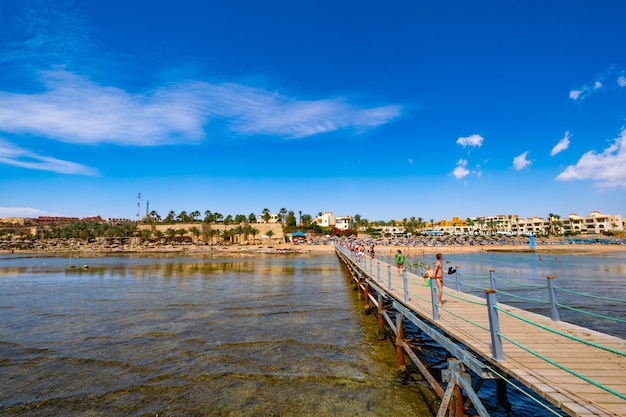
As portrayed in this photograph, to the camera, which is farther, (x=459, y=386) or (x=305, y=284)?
(x=305, y=284)

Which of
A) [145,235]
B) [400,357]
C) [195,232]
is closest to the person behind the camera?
[400,357]

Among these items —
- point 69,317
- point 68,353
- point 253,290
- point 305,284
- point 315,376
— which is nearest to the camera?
point 315,376

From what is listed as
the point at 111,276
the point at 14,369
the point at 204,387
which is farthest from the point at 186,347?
the point at 111,276

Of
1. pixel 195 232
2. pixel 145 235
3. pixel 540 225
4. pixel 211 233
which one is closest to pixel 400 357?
pixel 211 233

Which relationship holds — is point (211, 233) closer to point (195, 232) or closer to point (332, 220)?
point (195, 232)

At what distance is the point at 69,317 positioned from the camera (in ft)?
57.3

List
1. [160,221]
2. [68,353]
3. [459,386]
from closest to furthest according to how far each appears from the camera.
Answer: [459,386] → [68,353] → [160,221]

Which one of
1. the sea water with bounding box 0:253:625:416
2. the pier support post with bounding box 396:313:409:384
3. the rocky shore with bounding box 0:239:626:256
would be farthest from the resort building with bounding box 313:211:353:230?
the pier support post with bounding box 396:313:409:384

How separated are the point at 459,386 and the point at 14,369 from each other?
13.5 m

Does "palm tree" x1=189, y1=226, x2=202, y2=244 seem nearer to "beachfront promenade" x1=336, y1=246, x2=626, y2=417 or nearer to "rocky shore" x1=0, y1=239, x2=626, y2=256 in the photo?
"rocky shore" x1=0, y1=239, x2=626, y2=256

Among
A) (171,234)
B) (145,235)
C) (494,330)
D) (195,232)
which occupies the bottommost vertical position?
(494,330)

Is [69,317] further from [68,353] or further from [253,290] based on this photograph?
[253,290]

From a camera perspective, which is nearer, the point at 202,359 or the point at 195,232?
the point at 202,359

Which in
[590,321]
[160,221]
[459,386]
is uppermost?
[160,221]
